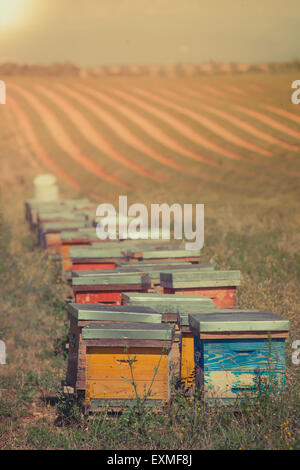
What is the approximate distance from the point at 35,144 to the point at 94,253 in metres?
36.7

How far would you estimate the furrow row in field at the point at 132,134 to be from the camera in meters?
35.3

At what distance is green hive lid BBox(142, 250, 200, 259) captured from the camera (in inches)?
340

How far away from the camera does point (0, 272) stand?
11344 millimetres

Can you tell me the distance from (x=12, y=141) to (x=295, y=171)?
86.8 feet

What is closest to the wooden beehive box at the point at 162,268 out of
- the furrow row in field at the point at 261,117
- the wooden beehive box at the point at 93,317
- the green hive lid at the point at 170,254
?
the green hive lid at the point at 170,254

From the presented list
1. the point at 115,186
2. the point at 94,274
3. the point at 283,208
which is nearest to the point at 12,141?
the point at 115,186

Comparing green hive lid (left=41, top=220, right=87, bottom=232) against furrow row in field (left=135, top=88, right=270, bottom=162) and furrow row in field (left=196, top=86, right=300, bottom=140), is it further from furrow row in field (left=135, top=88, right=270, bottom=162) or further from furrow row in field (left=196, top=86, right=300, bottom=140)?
furrow row in field (left=135, top=88, right=270, bottom=162)

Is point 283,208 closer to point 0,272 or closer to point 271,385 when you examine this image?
point 0,272

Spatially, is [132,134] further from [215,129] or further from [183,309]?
[183,309]

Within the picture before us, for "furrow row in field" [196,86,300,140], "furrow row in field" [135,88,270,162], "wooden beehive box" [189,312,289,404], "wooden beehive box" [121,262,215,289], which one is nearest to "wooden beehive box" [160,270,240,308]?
"wooden beehive box" [121,262,215,289]

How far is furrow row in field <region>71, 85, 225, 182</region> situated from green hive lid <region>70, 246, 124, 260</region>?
1929 cm

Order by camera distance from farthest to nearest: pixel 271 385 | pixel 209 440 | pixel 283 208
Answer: pixel 283 208
pixel 271 385
pixel 209 440

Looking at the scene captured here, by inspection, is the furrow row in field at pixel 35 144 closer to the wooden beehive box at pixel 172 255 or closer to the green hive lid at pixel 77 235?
the green hive lid at pixel 77 235

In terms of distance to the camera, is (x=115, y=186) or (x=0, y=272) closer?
(x=0, y=272)
